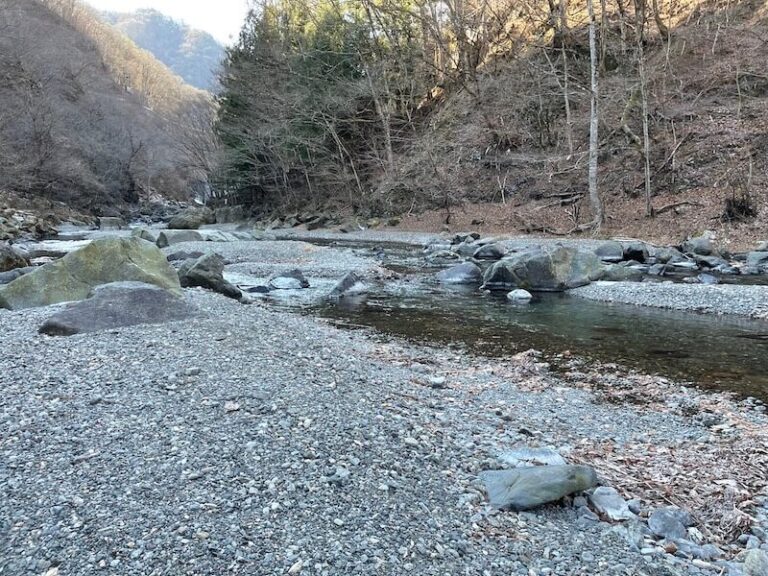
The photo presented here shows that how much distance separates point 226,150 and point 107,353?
39219 mm

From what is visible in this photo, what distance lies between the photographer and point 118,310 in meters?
7.75

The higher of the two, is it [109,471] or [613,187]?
[613,187]

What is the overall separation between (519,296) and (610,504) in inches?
364

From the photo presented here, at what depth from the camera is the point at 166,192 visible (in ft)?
240

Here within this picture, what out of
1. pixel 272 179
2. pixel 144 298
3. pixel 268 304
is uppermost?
pixel 272 179

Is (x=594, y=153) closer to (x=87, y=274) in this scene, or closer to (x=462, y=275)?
(x=462, y=275)

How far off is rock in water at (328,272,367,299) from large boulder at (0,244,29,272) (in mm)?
8651

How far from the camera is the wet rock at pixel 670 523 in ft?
11.5

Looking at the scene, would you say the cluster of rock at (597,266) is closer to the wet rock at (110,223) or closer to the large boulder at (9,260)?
the large boulder at (9,260)

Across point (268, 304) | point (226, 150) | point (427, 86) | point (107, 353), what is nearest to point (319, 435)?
point (107, 353)

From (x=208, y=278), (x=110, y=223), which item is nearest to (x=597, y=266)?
(x=208, y=278)

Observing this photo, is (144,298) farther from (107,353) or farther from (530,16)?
(530,16)

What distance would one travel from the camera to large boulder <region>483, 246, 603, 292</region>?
14117mm

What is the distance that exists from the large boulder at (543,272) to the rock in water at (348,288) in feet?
10.7
